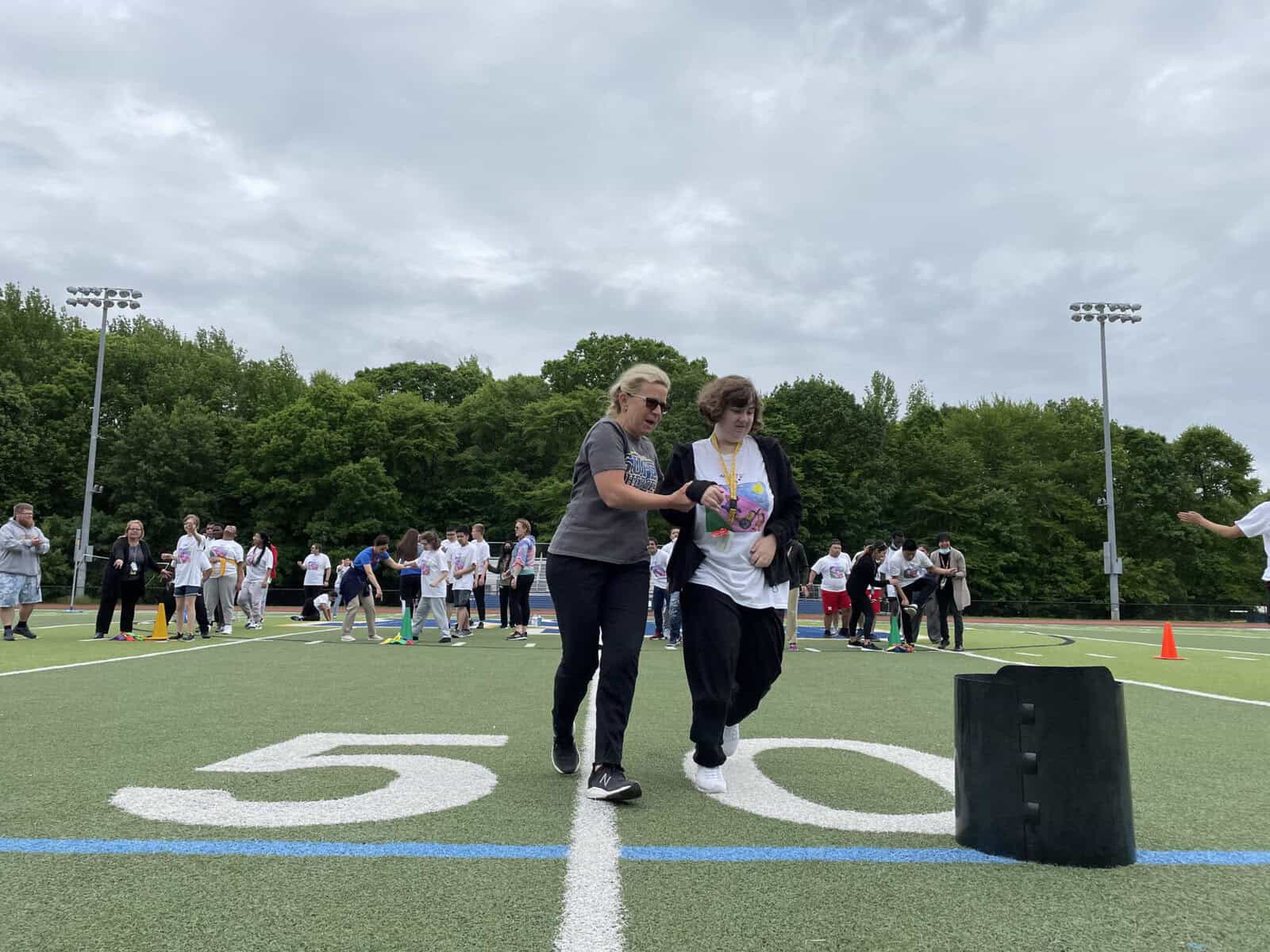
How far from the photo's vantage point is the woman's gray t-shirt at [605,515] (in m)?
4.06

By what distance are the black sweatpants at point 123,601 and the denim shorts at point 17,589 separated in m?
0.90

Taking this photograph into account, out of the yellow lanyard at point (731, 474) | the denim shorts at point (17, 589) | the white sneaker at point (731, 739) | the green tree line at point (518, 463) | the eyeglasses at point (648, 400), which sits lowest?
the white sneaker at point (731, 739)

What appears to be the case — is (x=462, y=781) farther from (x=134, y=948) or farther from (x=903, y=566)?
(x=903, y=566)

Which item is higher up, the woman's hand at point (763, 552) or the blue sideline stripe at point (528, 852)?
the woman's hand at point (763, 552)

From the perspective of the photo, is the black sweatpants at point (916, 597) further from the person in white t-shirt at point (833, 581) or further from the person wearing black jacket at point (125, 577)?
the person wearing black jacket at point (125, 577)

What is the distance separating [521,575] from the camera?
1627 cm

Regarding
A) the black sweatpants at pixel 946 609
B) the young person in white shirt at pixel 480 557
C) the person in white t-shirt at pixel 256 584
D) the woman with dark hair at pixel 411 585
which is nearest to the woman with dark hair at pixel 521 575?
the young person in white shirt at pixel 480 557

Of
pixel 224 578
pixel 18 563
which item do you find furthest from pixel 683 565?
pixel 224 578

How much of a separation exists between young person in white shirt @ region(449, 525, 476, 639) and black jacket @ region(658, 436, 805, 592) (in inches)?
470

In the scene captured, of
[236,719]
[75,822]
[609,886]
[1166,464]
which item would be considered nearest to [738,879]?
[609,886]

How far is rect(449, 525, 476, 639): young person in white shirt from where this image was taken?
1580 centimetres

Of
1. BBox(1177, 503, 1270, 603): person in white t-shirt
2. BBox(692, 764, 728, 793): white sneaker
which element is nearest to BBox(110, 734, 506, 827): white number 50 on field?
BBox(692, 764, 728, 793): white sneaker

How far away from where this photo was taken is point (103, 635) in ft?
46.2

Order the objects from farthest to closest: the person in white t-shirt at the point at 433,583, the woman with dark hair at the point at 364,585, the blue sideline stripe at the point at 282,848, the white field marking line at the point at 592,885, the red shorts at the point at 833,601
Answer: the red shorts at the point at 833,601
the woman with dark hair at the point at 364,585
the person in white t-shirt at the point at 433,583
the blue sideline stripe at the point at 282,848
the white field marking line at the point at 592,885
